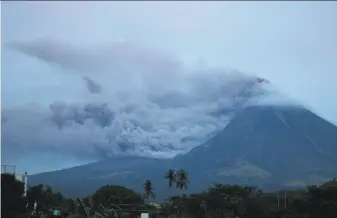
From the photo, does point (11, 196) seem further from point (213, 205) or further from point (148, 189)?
point (148, 189)

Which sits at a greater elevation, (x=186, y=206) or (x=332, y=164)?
(x=332, y=164)

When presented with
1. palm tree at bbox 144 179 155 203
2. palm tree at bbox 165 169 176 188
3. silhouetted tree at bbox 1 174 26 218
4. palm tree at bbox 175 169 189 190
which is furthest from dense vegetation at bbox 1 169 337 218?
palm tree at bbox 175 169 189 190

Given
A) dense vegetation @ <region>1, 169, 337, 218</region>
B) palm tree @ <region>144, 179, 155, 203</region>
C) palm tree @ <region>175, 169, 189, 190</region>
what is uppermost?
palm tree @ <region>175, 169, 189, 190</region>

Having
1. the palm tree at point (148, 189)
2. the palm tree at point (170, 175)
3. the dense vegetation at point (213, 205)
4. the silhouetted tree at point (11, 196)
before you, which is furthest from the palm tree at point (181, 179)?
the silhouetted tree at point (11, 196)

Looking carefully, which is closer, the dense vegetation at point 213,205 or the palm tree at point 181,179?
the dense vegetation at point 213,205

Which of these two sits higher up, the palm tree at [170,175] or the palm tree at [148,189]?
the palm tree at [170,175]

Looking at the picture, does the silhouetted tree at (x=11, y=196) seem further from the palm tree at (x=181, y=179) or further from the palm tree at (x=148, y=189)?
the palm tree at (x=181, y=179)

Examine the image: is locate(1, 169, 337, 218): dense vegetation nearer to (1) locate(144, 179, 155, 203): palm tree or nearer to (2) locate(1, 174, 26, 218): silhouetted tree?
(2) locate(1, 174, 26, 218): silhouetted tree

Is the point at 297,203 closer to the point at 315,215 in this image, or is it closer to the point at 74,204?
the point at 315,215

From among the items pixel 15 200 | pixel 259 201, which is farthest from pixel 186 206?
pixel 15 200
